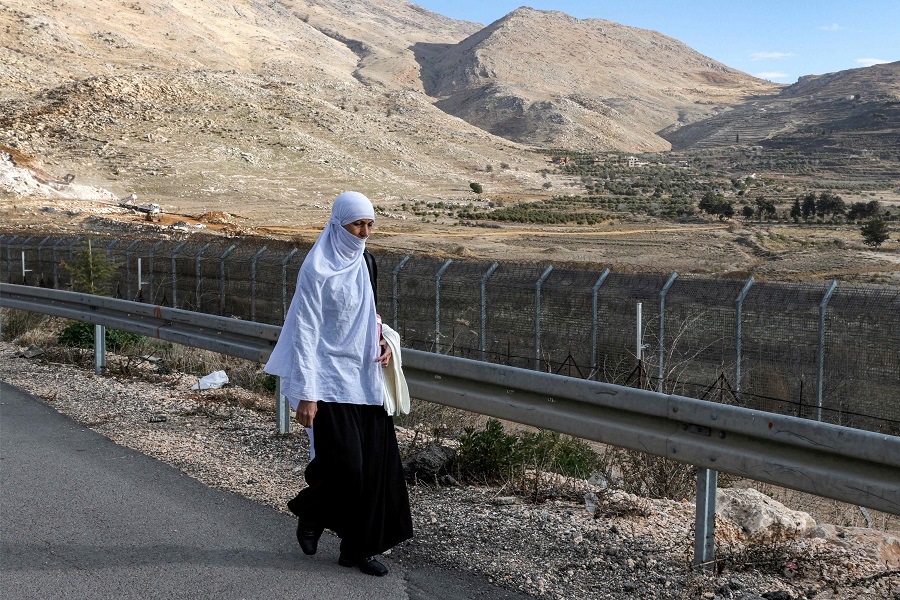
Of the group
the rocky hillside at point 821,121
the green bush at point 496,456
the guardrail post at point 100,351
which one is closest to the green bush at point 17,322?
the guardrail post at point 100,351

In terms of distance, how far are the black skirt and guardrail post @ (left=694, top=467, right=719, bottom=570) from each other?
1.44 meters

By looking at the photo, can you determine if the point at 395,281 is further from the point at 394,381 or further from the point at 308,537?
the point at 308,537

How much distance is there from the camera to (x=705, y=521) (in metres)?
4.55

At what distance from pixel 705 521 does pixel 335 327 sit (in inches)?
81.7

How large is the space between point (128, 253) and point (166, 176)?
49.5 meters

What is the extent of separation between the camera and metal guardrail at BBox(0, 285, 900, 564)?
157 inches

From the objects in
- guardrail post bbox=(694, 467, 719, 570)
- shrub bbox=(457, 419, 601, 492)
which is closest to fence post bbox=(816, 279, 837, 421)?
shrub bbox=(457, 419, 601, 492)

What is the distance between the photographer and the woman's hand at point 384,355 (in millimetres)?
4891

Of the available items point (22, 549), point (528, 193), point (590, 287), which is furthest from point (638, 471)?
point (528, 193)

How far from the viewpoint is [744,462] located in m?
4.38

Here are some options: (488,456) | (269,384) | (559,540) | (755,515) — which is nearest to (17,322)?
(269,384)

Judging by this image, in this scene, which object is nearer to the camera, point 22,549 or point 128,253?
point 22,549

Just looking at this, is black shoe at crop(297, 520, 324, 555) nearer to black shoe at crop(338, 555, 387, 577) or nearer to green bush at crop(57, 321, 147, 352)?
black shoe at crop(338, 555, 387, 577)

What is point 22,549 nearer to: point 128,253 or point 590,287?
point 590,287
